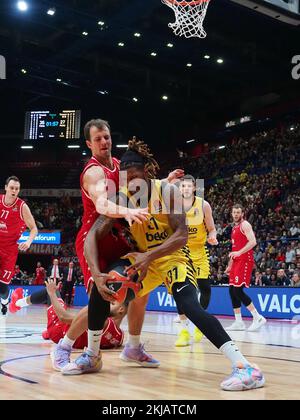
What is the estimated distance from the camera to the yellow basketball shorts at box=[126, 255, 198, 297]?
13.6ft

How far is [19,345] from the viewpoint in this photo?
628 centimetres

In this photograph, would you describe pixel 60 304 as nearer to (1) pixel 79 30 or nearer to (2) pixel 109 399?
(2) pixel 109 399

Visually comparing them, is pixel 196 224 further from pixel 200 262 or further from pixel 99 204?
pixel 99 204

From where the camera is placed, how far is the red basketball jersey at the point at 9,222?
838 cm

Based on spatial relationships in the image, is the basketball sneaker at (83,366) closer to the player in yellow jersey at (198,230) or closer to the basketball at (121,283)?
the basketball at (121,283)

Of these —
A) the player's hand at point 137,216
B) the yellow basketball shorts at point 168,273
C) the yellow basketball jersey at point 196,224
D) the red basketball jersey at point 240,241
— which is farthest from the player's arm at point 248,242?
the player's hand at point 137,216

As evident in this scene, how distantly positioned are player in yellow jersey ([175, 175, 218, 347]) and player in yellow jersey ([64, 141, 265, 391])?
2.72 meters

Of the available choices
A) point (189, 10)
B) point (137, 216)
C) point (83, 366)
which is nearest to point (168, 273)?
point (137, 216)

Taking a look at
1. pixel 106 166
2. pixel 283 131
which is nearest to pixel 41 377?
pixel 106 166

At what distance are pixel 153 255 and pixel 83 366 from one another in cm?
101

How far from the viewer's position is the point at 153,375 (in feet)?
14.0

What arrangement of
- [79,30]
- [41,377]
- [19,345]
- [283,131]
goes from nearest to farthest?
[41,377] → [19,345] → [79,30] → [283,131]

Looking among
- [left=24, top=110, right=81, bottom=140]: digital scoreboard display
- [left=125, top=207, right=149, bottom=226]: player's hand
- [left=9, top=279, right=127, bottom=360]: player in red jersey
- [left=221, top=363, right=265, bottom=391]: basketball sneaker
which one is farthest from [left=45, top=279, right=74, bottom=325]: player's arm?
[left=24, top=110, right=81, bottom=140]: digital scoreboard display
